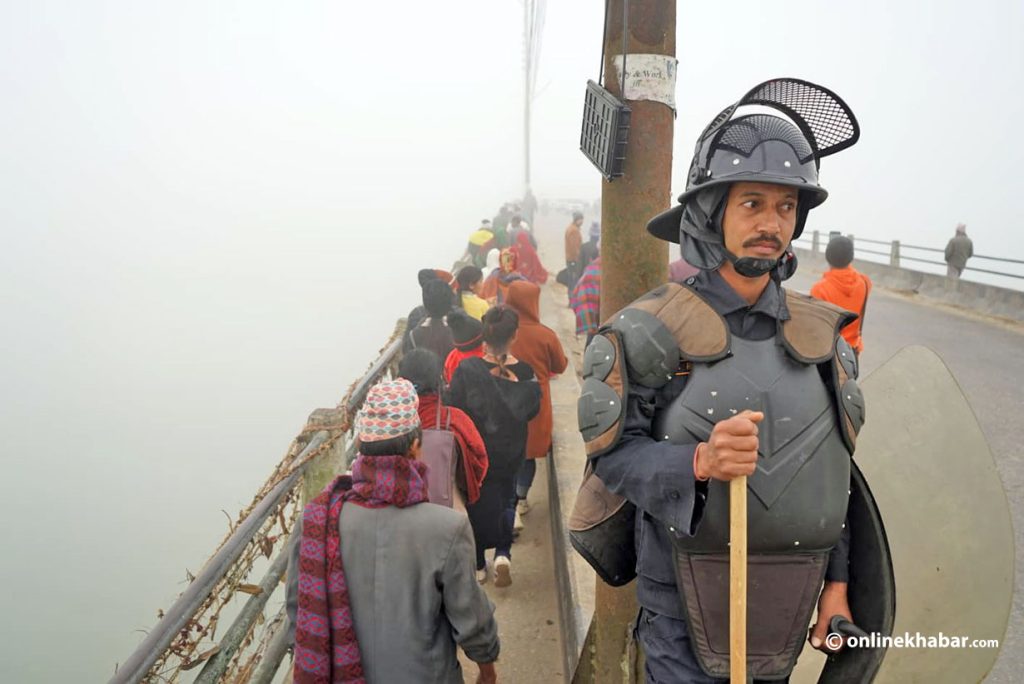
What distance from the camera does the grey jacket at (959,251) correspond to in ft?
46.6

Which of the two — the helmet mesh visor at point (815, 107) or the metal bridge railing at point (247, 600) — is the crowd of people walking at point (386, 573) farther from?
the helmet mesh visor at point (815, 107)

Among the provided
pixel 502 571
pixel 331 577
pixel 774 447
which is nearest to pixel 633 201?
pixel 774 447

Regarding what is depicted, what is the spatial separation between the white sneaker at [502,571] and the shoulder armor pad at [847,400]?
3.05 meters

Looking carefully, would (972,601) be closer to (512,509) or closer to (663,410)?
(663,410)

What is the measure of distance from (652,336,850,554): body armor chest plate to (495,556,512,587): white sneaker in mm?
2919

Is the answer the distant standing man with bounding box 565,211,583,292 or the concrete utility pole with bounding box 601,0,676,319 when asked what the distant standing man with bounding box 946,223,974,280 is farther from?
the concrete utility pole with bounding box 601,0,676,319

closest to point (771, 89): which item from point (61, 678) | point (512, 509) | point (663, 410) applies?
point (663, 410)

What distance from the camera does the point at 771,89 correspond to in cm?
180

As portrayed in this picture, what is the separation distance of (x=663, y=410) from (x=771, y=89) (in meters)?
0.96

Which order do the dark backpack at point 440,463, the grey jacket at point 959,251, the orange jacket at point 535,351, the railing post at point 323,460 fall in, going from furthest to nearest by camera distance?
1. the grey jacket at point 959,251
2. the orange jacket at point 535,351
3. the railing post at point 323,460
4. the dark backpack at point 440,463

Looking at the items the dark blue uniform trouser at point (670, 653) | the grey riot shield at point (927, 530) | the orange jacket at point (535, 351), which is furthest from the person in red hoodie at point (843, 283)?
the dark blue uniform trouser at point (670, 653)

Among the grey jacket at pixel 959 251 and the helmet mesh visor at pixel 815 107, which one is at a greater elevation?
the helmet mesh visor at pixel 815 107

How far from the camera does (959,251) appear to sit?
14258 millimetres

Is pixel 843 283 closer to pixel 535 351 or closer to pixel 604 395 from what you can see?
pixel 535 351
